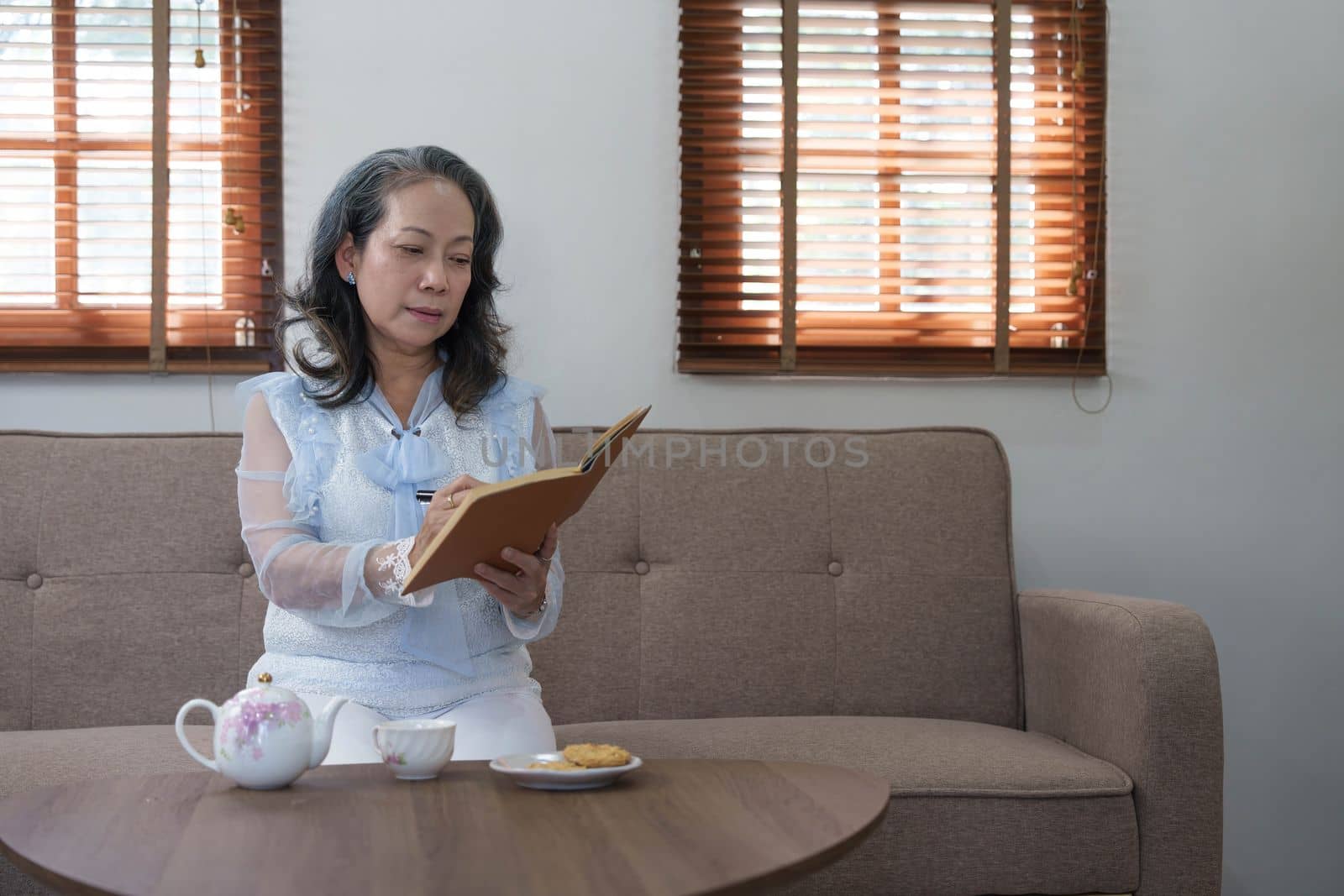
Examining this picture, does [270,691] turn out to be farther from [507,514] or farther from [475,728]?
[475,728]

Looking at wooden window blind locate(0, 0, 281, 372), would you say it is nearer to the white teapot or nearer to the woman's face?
the woman's face

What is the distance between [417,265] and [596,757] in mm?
833

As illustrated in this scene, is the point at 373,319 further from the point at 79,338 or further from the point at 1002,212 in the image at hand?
the point at 1002,212

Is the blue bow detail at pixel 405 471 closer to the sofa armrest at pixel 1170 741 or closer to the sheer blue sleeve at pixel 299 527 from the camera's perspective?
the sheer blue sleeve at pixel 299 527

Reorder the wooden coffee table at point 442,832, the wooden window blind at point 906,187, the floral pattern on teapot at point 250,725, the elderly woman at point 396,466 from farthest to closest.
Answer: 1. the wooden window blind at point 906,187
2. the elderly woman at point 396,466
3. the floral pattern on teapot at point 250,725
4. the wooden coffee table at point 442,832

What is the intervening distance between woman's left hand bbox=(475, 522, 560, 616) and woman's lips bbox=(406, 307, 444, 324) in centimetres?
39

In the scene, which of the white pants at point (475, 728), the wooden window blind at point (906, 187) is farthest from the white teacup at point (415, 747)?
the wooden window blind at point (906, 187)

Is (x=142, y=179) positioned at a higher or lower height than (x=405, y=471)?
higher

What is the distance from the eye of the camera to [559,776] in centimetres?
113

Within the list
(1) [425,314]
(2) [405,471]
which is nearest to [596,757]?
(2) [405,471]

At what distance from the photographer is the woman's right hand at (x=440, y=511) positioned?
1.38m

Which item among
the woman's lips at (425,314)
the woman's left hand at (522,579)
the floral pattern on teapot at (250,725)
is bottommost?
the floral pattern on teapot at (250,725)

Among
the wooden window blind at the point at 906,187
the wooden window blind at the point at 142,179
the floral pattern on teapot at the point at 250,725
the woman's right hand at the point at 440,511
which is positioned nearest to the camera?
the floral pattern on teapot at the point at 250,725

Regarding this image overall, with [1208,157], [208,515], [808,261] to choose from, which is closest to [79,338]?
[208,515]
